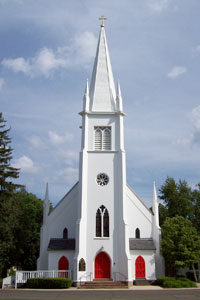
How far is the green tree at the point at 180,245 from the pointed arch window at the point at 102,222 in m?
A: 5.94

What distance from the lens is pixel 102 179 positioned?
115ft

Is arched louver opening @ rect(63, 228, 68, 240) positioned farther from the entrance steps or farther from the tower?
the entrance steps

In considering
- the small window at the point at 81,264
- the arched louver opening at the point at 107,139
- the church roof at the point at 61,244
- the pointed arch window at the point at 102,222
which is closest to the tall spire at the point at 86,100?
the arched louver opening at the point at 107,139

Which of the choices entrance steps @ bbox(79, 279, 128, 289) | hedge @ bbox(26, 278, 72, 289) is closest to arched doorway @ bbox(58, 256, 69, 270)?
entrance steps @ bbox(79, 279, 128, 289)

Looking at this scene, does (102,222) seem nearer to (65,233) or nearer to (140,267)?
(65,233)

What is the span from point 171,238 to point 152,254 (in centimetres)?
275

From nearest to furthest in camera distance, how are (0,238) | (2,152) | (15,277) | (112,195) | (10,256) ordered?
(15,277)
(2,152)
(112,195)
(0,238)
(10,256)

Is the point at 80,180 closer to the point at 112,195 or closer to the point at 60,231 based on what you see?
the point at 112,195

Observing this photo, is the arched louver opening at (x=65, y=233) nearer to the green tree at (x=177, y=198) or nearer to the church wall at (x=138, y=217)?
the church wall at (x=138, y=217)

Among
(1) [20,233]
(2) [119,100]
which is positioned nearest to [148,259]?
(2) [119,100]

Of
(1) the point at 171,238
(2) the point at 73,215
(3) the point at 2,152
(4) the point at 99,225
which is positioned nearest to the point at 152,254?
(1) the point at 171,238

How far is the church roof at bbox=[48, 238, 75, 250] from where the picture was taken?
3388cm

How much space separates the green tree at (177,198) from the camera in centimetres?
4294

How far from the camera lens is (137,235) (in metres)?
35.5
